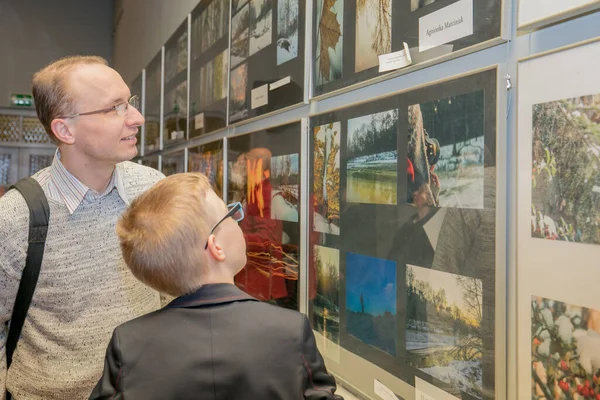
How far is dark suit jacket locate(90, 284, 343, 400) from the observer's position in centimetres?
110

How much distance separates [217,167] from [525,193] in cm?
210

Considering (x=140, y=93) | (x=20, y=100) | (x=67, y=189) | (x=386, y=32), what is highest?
(x=20, y=100)

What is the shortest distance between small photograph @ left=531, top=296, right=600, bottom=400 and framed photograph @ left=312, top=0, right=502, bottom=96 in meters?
0.55

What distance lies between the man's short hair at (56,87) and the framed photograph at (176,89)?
191cm

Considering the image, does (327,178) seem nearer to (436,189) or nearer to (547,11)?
(436,189)

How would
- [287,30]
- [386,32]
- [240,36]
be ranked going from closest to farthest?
[386,32]
[287,30]
[240,36]

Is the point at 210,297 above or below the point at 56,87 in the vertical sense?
below

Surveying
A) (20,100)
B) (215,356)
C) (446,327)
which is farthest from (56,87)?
(20,100)

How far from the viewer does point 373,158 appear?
159cm

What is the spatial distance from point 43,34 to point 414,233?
348 inches

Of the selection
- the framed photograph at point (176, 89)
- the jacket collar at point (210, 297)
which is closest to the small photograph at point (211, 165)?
the framed photograph at point (176, 89)

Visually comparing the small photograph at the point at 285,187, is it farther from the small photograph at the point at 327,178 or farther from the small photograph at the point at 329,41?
the small photograph at the point at 329,41

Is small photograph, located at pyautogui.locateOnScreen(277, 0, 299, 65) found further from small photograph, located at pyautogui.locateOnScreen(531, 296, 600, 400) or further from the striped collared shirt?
small photograph, located at pyautogui.locateOnScreen(531, 296, 600, 400)

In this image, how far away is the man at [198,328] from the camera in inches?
43.6
